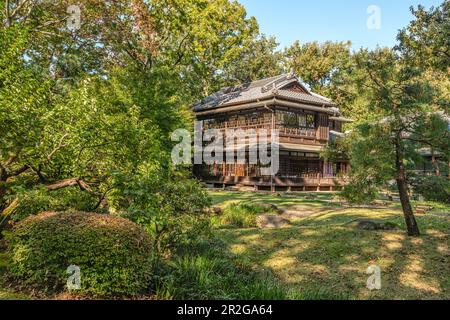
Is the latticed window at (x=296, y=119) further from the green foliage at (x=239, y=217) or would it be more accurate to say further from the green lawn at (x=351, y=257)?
the green lawn at (x=351, y=257)

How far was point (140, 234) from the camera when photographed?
222 inches

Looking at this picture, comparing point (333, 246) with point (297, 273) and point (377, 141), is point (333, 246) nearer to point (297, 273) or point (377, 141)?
point (297, 273)

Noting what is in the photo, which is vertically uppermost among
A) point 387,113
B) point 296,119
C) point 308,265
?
point 296,119

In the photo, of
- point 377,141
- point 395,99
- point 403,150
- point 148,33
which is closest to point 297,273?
point 377,141

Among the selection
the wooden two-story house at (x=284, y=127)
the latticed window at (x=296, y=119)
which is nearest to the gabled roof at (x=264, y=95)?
the wooden two-story house at (x=284, y=127)

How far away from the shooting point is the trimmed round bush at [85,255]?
523cm

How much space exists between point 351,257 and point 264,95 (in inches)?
858

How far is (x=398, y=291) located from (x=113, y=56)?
2505cm

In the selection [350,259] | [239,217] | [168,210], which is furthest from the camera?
[239,217]

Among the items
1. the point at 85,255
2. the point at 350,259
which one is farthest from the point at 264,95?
the point at 85,255

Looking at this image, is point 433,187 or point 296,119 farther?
point 296,119

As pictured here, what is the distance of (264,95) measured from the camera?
29453 mm

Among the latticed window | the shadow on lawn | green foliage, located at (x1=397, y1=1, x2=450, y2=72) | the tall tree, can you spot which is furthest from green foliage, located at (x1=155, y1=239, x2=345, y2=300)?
the latticed window

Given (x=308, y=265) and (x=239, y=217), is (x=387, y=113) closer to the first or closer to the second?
(x=308, y=265)
